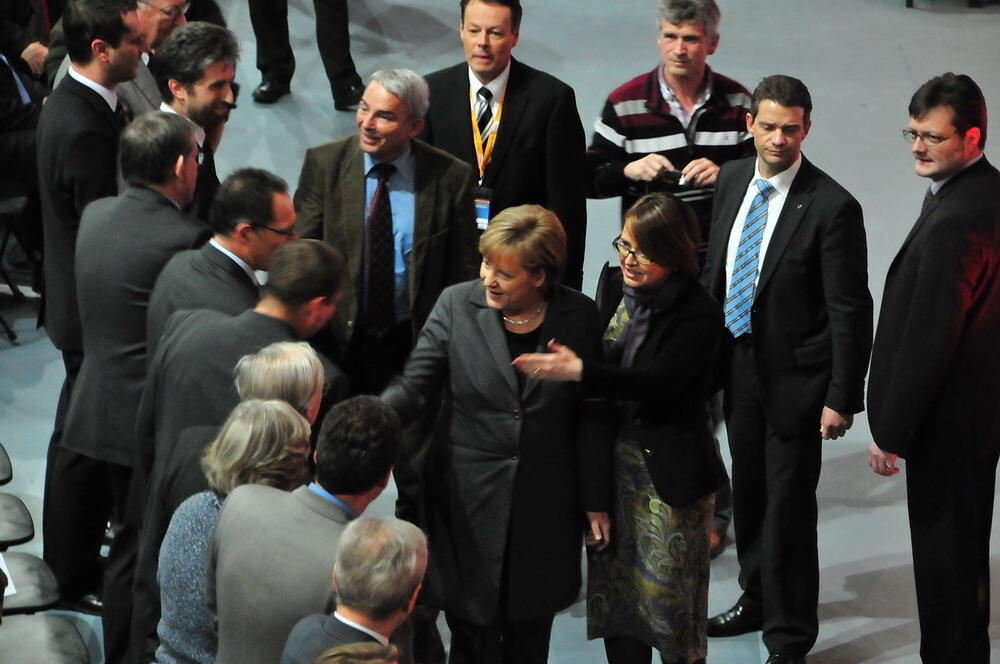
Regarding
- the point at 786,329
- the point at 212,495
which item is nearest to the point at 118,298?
the point at 212,495

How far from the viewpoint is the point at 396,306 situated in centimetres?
496

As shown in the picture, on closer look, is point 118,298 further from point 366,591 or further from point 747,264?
point 747,264

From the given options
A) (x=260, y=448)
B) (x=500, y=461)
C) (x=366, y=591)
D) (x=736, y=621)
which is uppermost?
(x=260, y=448)

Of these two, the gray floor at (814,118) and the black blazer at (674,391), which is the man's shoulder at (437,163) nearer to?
the black blazer at (674,391)

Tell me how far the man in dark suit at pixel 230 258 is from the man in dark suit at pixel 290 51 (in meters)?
4.39

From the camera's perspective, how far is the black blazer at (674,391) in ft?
13.4

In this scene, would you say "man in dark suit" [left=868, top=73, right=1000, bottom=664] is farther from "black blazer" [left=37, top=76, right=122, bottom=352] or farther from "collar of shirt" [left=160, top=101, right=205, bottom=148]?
"black blazer" [left=37, top=76, right=122, bottom=352]

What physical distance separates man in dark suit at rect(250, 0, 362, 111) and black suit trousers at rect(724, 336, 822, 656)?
4359 mm

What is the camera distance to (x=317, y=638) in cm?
296

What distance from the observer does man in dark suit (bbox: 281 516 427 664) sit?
2.98m

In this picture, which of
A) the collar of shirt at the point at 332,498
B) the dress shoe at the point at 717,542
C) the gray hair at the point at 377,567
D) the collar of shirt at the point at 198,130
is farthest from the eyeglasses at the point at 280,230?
the dress shoe at the point at 717,542

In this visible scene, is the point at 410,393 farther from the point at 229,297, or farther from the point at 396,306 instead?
the point at 396,306

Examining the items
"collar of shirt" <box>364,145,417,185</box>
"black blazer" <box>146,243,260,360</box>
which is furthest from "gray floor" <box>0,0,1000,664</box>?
"collar of shirt" <box>364,145,417,185</box>

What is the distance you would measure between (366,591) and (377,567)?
5cm
